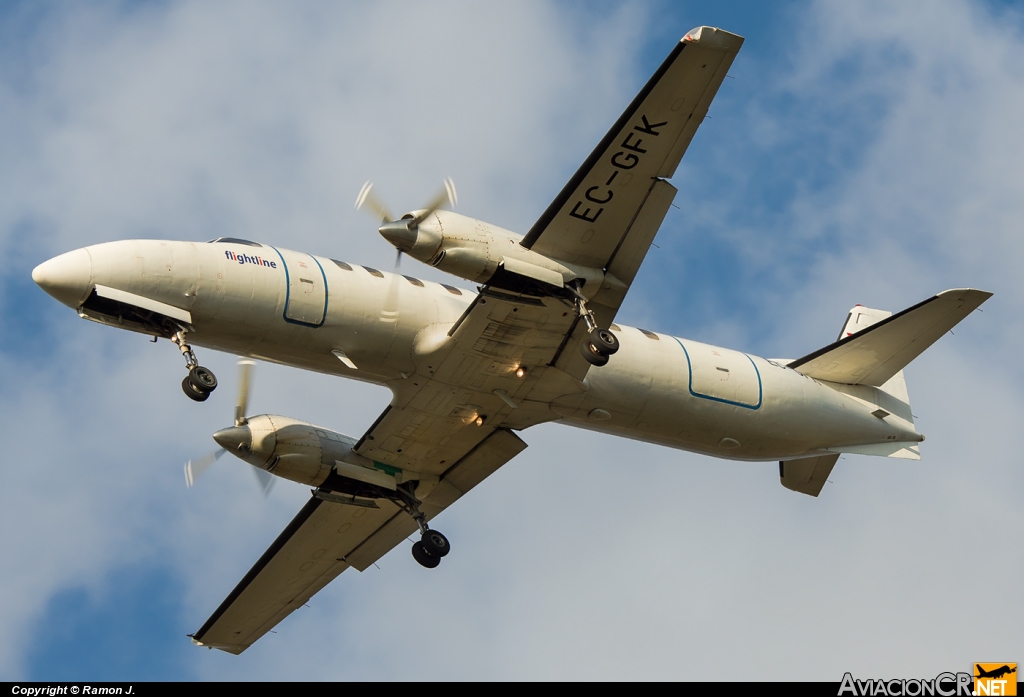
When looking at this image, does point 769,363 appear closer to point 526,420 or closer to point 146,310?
point 526,420

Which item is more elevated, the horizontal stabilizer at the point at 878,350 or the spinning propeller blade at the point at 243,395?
the horizontal stabilizer at the point at 878,350

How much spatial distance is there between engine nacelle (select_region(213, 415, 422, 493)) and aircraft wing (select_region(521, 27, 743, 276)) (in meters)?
6.52

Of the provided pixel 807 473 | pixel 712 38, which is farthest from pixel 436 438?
pixel 712 38

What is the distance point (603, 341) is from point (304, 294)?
208 inches

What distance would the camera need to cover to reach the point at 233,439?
23.1m

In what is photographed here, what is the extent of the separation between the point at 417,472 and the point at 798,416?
8.00m

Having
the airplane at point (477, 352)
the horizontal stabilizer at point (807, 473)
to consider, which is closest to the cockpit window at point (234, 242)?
the airplane at point (477, 352)

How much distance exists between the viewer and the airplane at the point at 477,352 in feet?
66.0

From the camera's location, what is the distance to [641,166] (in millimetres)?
20375

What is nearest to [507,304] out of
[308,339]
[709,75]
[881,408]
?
[308,339]

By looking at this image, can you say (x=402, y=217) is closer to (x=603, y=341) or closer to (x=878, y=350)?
(x=603, y=341)

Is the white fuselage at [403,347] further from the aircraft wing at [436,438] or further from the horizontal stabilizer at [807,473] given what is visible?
the horizontal stabilizer at [807,473]

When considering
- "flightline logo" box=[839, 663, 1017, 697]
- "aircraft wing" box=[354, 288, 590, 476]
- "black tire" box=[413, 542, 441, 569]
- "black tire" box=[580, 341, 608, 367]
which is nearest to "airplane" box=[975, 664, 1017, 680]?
"flightline logo" box=[839, 663, 1017, 697]

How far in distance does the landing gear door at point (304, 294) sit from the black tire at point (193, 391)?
2035 millimetres
